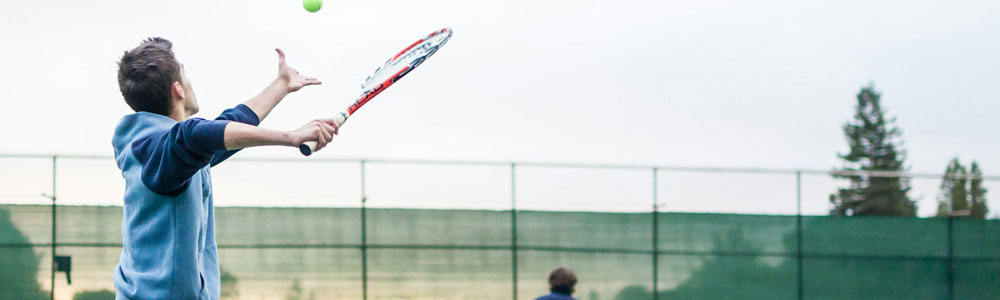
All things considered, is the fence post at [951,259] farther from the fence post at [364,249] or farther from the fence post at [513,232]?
the fence post at [364,249]

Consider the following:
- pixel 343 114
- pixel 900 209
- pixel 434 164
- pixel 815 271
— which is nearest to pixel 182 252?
pixel 343 114

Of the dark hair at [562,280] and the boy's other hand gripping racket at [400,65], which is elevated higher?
the boy's other hand gripping racket at [400,65]

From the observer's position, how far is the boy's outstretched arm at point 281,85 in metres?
3.52

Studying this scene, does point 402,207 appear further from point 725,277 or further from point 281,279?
point 725,277

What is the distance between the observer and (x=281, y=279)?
11.4 metres

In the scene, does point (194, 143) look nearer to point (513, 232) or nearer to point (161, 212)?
point (161, 212)

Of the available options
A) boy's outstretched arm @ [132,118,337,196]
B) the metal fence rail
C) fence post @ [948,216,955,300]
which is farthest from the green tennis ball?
fence post @ [948,216,955,300]

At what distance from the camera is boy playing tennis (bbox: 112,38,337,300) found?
2.65m

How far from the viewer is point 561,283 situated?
25.0ft

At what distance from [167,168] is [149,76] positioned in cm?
33

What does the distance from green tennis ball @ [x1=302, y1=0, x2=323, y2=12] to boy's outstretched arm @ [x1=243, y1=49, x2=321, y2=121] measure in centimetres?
129

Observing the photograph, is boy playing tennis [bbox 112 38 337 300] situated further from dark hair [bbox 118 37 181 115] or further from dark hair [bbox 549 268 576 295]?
dark hair [bbox 549 268 576 295]

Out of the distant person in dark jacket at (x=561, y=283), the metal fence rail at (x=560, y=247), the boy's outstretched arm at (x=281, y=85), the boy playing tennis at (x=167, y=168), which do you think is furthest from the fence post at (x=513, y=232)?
the boy playing tennis at (x=167, y=168)

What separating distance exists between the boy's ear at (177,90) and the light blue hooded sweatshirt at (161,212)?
0.08 m
